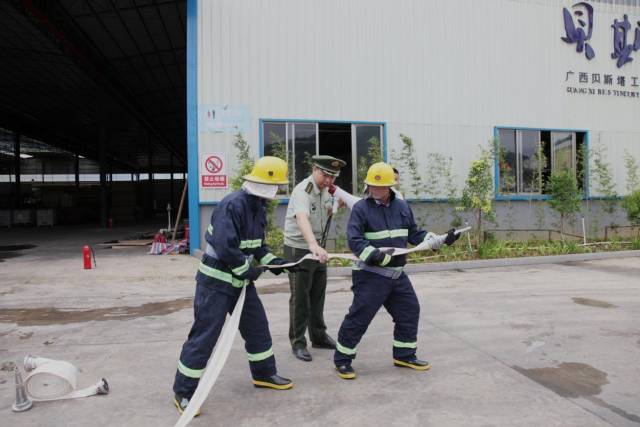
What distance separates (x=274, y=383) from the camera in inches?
137

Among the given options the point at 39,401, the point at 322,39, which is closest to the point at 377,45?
the point at 322,39

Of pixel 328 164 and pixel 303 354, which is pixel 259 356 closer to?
pixel 303 354

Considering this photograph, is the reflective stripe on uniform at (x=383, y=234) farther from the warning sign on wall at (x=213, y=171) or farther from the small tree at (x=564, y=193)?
the small tree at (x=564, y=193)

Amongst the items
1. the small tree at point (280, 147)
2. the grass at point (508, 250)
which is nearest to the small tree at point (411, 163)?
the grass at point (508, 250)

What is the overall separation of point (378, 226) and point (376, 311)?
70 centimetres

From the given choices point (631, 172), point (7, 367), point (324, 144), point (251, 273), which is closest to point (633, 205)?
point (631, 172)

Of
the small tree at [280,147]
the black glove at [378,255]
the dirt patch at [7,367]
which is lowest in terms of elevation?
the dirt patch at [7,367]

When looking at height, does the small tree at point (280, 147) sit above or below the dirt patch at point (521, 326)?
above

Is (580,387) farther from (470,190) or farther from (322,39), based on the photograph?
(322,39)

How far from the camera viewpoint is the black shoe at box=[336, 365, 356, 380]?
368 cm

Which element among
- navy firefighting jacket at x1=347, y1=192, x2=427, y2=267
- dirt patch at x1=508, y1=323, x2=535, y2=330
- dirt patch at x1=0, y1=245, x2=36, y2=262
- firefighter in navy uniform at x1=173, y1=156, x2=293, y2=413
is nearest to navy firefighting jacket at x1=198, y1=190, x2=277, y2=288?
firefighter in navy uniform at x1=173, y1=156, x2=293, y2=413

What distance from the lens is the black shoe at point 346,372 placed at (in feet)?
12.1

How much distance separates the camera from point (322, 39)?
11.3 m

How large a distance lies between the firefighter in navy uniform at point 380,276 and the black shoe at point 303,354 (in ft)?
1.35
